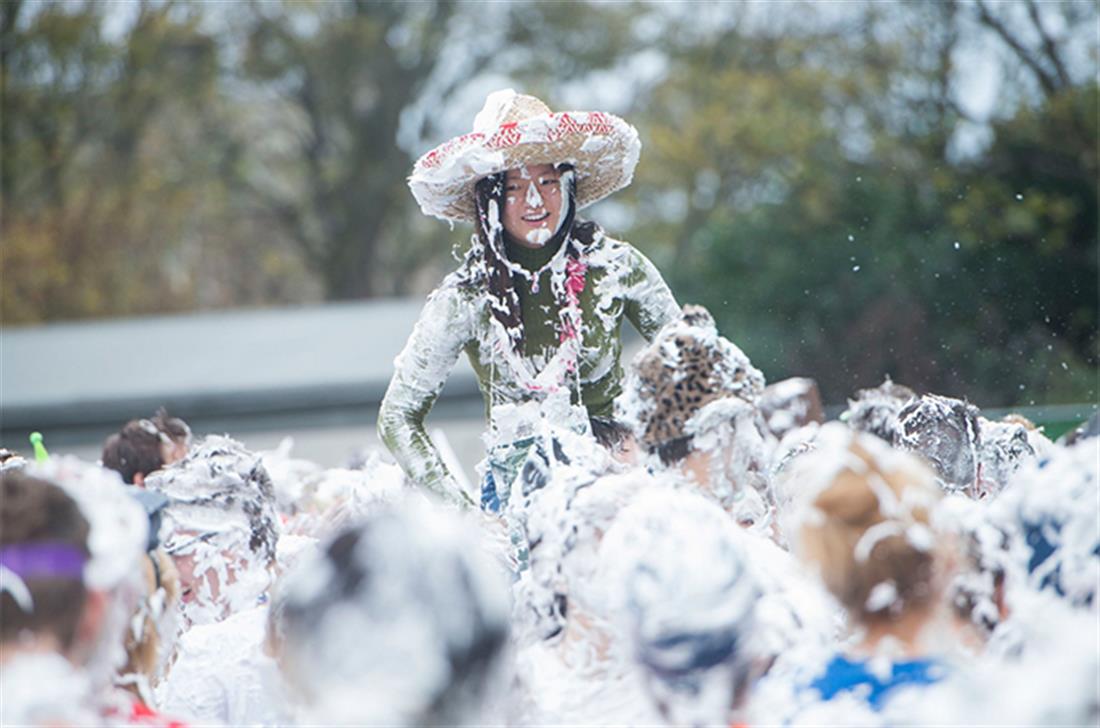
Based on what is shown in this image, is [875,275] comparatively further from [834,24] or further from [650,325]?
[650,325]

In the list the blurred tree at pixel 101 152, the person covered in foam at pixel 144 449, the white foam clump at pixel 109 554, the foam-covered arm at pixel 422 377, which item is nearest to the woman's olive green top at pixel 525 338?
the foam-covered arm at pixel 422 377

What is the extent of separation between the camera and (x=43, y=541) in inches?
83.5

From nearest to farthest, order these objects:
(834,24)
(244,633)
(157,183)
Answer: (244,633)
(834,24)
(157,183)

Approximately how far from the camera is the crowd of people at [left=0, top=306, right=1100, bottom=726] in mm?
1990

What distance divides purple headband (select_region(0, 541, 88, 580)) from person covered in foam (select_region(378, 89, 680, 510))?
1.62 metres

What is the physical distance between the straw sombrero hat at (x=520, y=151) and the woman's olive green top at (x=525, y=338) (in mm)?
211

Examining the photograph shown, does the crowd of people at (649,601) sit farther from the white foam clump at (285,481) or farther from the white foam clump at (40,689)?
the white foam clump at (285,481)

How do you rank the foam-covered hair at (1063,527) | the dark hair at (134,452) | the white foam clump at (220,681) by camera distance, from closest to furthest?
the foam-covered hair at (1063,527) < the white foam clump at (220,681) < the dark hair at (134,452)

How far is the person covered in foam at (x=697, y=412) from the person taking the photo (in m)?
2.73

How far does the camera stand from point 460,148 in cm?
376

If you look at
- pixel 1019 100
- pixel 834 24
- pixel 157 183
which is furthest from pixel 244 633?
pixel 157 183

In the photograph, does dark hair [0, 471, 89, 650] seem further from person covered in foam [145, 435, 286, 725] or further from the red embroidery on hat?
the red embroidery on hat

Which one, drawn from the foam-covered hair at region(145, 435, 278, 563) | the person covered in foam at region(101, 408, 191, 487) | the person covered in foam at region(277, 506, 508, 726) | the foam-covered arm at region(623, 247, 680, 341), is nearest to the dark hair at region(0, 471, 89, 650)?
the person covered in foam at region(277, 506, 508, 726)

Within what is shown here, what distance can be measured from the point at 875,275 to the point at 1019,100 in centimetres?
248
